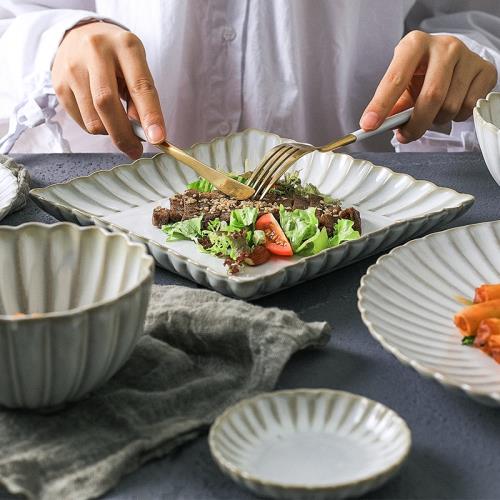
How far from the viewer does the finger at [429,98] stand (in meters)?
1.49

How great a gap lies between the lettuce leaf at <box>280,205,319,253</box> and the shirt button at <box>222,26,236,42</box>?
0.73m

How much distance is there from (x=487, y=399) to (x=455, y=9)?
1.41m

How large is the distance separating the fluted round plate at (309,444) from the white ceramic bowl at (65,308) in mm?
110

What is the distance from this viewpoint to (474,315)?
0.87m

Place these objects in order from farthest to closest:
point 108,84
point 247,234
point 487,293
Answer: point 108,84, point 247,234, point 487,293

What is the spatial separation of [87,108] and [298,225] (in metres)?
0.51

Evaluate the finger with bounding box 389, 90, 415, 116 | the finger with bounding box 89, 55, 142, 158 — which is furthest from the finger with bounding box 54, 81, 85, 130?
the finger with bounding box 389, 90, 415, 116

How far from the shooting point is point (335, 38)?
1831 mm

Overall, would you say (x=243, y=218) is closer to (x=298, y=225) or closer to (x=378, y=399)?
(x=298, y=225)

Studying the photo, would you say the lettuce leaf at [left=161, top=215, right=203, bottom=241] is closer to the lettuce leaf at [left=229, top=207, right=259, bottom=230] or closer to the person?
the lettuce leaf at [left=229, top=207, right=259, bottom=230]

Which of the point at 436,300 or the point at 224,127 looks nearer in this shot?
the point at 436,300

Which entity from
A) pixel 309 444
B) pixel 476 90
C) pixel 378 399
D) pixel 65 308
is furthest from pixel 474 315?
pixel 476 90

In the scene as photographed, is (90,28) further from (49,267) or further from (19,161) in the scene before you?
(49,267)

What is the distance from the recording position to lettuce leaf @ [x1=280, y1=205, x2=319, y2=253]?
1.08 meters
